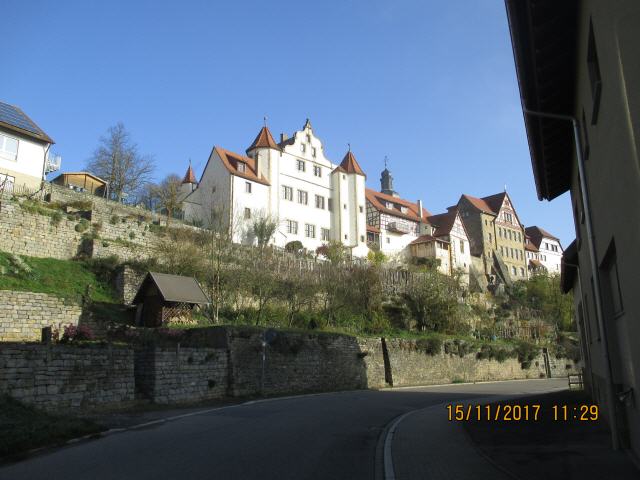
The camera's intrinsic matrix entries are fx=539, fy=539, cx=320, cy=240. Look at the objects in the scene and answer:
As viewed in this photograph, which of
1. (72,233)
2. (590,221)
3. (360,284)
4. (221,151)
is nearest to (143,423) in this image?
(590,221)

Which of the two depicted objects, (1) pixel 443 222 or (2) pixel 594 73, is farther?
(1) pixel 443 222

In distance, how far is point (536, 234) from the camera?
102m

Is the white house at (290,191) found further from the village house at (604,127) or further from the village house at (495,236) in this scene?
the village house at (604,127)

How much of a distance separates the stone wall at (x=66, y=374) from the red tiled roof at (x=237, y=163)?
3404cm

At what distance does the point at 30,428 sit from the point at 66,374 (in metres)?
4.66

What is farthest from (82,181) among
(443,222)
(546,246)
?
(546,246)

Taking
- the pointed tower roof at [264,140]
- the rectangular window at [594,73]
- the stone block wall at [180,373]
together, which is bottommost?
the stone block wall at [180,373]

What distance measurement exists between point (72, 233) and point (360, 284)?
65.7ft

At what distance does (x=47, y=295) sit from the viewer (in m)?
24.2

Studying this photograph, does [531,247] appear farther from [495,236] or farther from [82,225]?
[82,225]

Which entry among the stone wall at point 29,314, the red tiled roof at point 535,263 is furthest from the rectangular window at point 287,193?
the red tiled roof at point 535,263

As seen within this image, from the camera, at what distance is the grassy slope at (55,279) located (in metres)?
25.8

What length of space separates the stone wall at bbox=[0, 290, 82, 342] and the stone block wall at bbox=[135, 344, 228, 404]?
7352 mm

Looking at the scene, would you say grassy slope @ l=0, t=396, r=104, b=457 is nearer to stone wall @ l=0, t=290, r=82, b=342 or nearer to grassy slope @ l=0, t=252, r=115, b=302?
stone wall @ l=0, t=290, r=82, b=342
